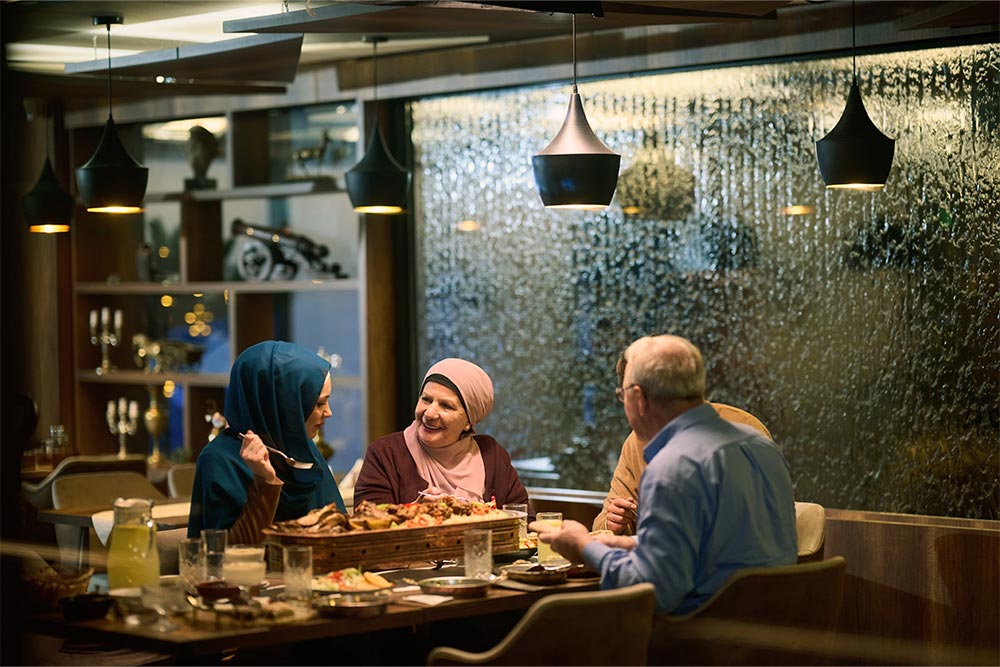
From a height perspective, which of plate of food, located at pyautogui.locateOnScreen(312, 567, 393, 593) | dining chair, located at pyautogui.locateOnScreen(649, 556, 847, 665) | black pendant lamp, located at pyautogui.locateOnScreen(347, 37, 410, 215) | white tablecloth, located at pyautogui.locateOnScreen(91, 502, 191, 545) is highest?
black pendant lamp, located at pyautogui.locateOnScreen(347, 37, 410, 215)

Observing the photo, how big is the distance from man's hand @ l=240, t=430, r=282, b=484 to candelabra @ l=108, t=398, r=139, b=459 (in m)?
4.30

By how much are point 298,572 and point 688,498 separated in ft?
2.98

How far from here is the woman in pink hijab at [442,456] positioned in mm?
4211

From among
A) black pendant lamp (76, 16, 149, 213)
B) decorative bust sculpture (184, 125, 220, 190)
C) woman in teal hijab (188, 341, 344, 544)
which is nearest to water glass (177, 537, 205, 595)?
woman in teal hijab (188, 341, 344, 544)

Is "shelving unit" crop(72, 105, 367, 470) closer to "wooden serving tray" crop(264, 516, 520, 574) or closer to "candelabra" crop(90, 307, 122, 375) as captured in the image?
"candelabra" crop(90, 307, 122, 375)

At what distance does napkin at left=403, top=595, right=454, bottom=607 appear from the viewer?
9.89ft

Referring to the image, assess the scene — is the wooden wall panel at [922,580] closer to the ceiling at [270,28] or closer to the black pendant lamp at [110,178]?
the ceiling at [270,28]

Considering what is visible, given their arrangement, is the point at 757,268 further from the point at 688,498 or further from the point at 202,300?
the point at 202,300

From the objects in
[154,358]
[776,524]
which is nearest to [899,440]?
[776,524]

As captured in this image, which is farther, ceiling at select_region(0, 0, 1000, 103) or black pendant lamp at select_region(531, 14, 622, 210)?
ceiling at select_region(0, 0, 1000, 103)

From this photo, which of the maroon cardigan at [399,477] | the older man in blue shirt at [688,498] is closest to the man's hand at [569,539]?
the older man in blue shirt at [688,498]

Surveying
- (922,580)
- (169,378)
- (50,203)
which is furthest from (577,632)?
(169,378)

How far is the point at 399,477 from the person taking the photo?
423 centimetres

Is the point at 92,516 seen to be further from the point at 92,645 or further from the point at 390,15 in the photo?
the point at 390,15
